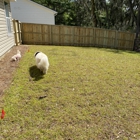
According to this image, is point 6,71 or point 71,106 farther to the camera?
point 6,71

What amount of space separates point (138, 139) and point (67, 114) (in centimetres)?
125

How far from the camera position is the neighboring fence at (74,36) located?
34.0 feet

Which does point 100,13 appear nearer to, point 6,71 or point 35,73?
point 35,73

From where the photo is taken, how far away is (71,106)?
2910 mm

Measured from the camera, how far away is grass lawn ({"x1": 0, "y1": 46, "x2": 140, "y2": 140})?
227 cm

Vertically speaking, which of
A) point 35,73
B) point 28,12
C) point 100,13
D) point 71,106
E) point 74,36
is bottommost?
point 71,106

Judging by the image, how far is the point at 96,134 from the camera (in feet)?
7.42

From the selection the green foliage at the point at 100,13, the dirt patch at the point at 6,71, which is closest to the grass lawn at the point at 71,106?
the dirt patch at the point at 6,71

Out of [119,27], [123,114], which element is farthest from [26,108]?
[119,27]

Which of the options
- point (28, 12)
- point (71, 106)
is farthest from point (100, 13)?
point (71, 106)

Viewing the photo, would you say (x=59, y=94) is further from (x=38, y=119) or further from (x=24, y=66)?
(x=24, y=66)

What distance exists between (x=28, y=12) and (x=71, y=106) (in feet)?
45.2

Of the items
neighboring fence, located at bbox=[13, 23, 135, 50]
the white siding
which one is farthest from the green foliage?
the white siding

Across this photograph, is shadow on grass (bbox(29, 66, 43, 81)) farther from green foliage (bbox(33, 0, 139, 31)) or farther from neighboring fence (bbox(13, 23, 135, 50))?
green foliage (bbox(33, 0, 139, 31))
